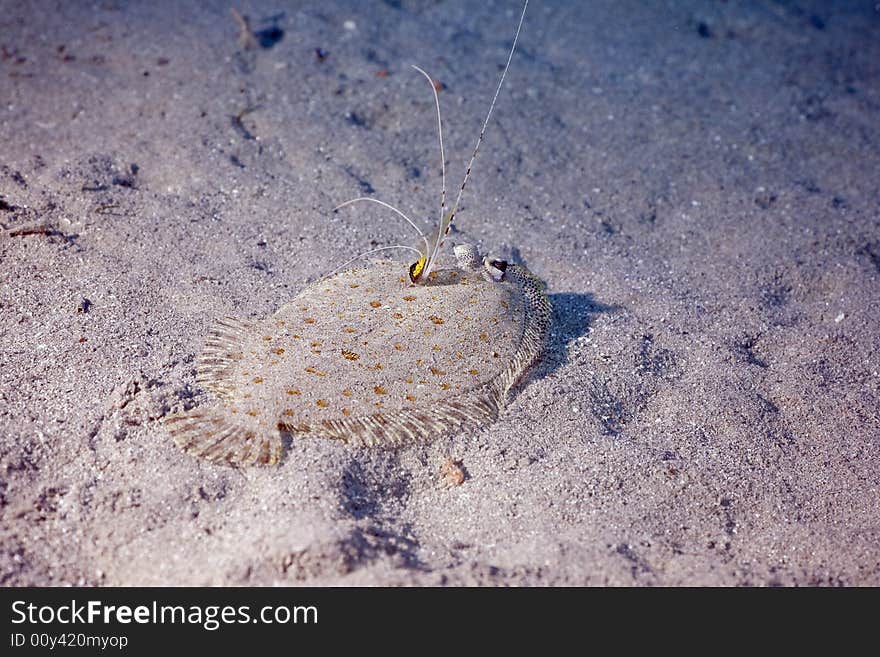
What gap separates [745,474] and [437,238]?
2287 millimetres

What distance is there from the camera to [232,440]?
10.9 ft

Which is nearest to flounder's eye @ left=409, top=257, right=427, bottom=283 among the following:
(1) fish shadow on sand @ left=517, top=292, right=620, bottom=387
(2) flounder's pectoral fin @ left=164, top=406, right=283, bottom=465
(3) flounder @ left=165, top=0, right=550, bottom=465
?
(3) flounder @ left=165, top=0, right=550, bottom=465

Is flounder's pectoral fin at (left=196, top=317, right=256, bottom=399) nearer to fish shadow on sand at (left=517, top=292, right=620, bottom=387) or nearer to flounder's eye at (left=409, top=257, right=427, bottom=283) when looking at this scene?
flounder's eye at (left=409, top=257, right=427, bottom=283)

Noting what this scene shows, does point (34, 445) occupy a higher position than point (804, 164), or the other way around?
point (804, 164)

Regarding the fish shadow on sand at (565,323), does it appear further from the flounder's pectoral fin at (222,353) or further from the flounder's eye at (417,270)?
the flounder's pectoral fin at (222,353)

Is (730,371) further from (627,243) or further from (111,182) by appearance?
(111,182)

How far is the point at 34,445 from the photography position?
3.39m

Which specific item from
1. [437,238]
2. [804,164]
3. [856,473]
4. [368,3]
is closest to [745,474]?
[856,473]

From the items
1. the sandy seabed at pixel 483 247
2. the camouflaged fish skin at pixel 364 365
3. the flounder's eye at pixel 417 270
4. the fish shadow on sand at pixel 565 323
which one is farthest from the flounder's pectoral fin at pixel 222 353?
the fish shadow on sand at pixel 565 323

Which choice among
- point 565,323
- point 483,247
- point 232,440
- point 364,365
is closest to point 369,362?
point 364,365

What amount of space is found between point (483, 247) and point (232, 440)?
2.78 m

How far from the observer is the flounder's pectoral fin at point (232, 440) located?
331 cm

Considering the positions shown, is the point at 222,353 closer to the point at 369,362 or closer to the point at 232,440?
the point at 232,440

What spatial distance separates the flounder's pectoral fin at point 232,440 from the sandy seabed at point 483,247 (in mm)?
104
